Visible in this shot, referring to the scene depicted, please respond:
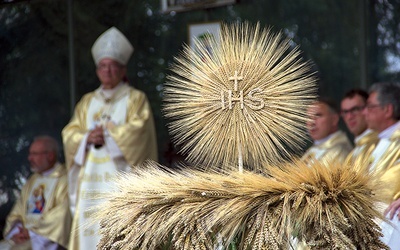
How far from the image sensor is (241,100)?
271 centimetres

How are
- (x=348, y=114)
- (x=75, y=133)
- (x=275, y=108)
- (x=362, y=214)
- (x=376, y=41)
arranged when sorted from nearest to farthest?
(x=362, y=214) < (x=275, y=108) < (x=348, y=114) < (x=75, y=133) < (x=376, y=41)

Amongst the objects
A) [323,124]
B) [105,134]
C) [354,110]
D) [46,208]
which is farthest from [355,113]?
[46,208]

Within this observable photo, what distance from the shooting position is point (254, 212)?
2461 millimetres

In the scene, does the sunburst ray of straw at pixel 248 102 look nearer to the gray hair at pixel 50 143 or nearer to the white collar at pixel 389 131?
the white collar at pixel 389 131

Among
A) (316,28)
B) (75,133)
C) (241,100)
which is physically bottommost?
(75,133)

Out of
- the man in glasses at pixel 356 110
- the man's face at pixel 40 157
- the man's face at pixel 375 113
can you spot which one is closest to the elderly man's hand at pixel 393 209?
the man's face at pixel 375 113

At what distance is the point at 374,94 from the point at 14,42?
4.01 meters

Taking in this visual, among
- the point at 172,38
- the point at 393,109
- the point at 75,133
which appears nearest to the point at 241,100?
the point at 393,109

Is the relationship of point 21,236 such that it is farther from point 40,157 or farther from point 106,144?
point 106,144

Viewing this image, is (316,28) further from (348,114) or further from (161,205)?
(161,205)

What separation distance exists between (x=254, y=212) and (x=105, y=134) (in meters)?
3.79

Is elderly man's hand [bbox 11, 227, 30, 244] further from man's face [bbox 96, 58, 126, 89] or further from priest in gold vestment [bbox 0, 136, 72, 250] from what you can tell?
man's face [bbox 96, 58, 126, 89]

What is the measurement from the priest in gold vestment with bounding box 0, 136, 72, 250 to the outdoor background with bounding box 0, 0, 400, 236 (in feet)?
1.93

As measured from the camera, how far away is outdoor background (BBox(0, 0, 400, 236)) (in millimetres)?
7125
